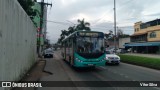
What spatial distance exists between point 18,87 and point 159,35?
181ft

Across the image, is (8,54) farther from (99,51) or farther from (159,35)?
(159,35)

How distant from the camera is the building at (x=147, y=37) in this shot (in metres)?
61.6

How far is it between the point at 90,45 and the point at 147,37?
52.2 meters

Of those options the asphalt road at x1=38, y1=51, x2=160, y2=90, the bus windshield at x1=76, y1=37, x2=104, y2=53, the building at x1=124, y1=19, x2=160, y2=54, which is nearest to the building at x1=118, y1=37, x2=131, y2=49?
the building at x1=124, y1=19, x2=160, y2=54

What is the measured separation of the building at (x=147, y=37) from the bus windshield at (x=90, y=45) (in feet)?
139

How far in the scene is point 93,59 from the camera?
58.6 ft

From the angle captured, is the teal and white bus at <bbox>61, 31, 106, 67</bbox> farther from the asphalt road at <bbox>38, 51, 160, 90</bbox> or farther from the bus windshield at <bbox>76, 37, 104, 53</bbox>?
the asphalt road at <bbox>38, 51, 160, 90</bbox>

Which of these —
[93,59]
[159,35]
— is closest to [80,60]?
[93,59]

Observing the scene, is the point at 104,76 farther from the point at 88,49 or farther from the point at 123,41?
the point at 123,41

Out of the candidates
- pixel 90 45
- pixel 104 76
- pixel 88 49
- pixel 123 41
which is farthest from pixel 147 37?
pixel 104 76

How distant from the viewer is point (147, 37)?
220 ft

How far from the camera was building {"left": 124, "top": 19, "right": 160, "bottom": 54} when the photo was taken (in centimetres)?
6159

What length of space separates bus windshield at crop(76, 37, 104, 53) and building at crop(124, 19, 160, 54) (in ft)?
139

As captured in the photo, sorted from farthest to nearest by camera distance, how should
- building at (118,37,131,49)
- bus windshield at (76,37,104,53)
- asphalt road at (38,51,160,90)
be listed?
building at (118,37,131,49) → bus windshield at (76,37,104,53) → asphalt road at (38,51,160,90)
